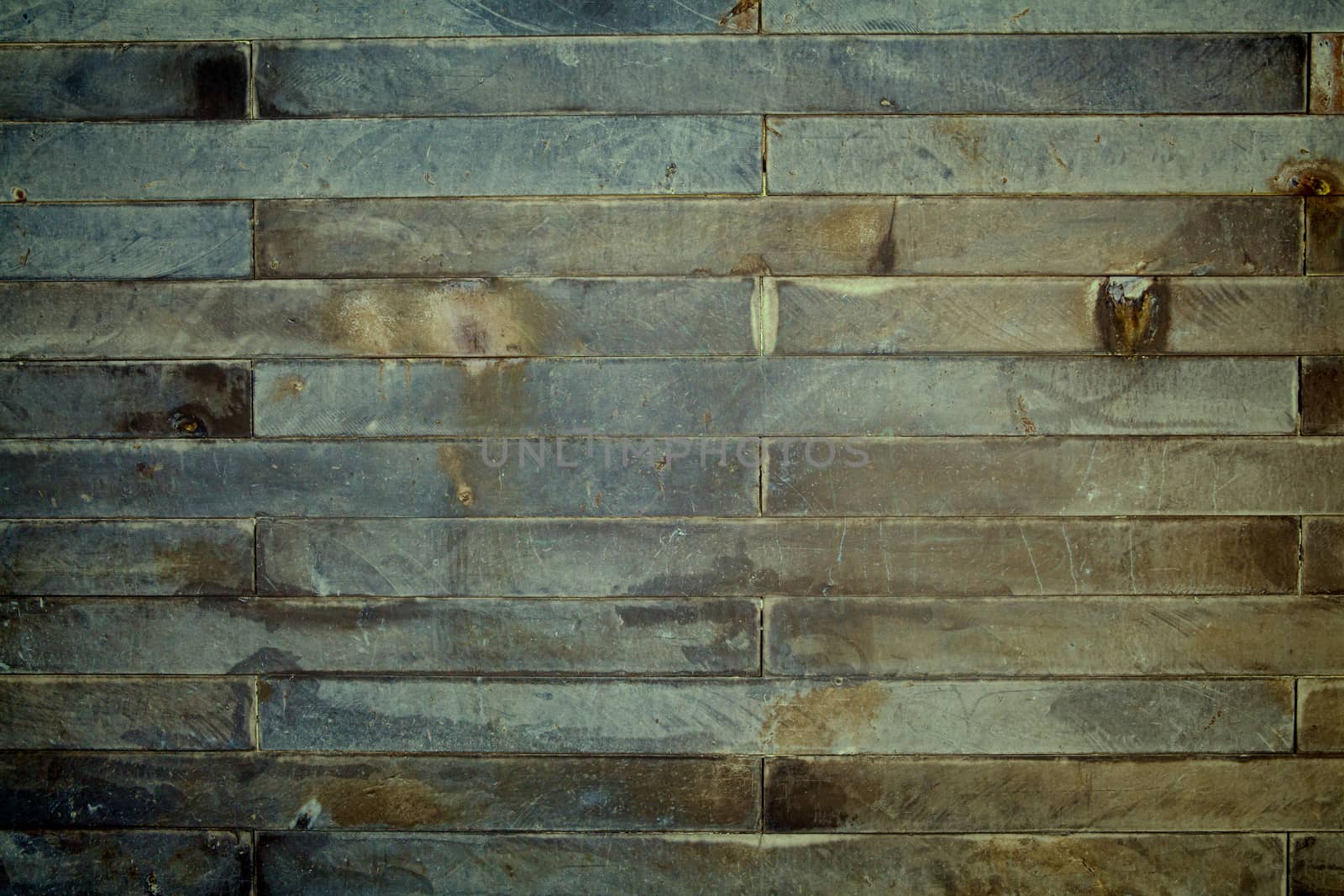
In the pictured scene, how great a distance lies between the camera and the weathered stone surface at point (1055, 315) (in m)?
1.79

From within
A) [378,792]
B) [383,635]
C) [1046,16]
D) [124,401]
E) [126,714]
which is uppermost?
[1046,16]

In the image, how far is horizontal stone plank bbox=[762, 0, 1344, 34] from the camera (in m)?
1.79

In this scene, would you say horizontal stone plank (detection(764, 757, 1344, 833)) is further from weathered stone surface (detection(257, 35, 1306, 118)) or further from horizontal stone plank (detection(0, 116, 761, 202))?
weathered stone surface (detection(257, 35, 1306, 118))

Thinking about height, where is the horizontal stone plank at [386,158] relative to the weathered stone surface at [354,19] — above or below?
below

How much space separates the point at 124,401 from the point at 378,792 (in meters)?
1.26

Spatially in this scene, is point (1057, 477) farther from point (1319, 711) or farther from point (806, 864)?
point (806, 864)

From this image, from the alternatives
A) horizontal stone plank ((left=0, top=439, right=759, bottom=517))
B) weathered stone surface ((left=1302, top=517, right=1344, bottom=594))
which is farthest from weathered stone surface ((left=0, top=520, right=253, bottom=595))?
weathered stone surface ((left=1302, top=517, right=1344, bottom=594))

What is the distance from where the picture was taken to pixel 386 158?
1821 millimetres

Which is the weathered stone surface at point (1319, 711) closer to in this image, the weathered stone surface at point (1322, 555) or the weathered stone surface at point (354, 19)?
the weathered stone surface at point (1322, 555)

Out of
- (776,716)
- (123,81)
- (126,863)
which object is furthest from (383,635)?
(123,81)

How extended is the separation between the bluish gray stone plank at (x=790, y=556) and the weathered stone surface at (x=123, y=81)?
1.15m

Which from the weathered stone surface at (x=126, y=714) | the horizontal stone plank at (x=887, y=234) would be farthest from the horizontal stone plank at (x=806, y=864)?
the horizontal stone plank at (x=887, y=234)

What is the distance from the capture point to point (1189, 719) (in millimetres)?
1831

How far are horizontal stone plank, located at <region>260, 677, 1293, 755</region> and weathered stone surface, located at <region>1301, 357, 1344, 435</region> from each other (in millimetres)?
687
